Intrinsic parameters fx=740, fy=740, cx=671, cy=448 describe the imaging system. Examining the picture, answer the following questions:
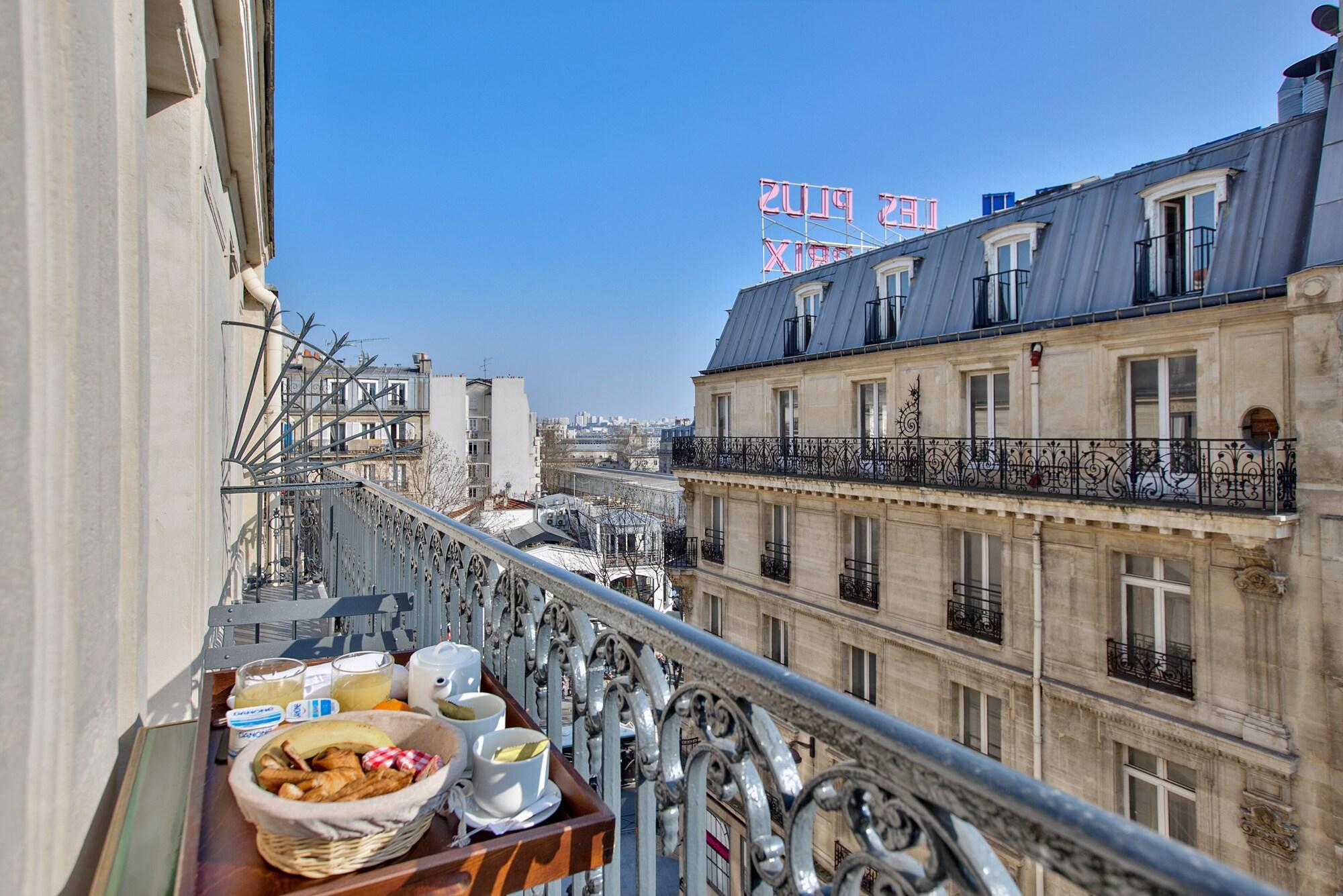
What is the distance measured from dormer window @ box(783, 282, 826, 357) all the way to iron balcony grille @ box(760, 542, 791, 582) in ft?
16.2

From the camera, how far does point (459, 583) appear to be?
321 centimetres

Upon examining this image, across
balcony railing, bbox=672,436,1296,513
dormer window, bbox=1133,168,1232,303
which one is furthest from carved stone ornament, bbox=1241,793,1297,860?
dormer window, bbox=1133,168,1232,303

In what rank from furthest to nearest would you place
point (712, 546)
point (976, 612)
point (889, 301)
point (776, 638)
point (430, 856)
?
point (712, 546)
point (776, 638)
point (889, 301)
point (976, 612)
point (430, 856)

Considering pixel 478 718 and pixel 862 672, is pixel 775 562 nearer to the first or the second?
pixel 862 672

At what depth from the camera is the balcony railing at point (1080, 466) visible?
10.0 metres

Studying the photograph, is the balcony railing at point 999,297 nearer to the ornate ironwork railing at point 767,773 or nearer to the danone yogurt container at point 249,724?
the ornate ironwork railing at point 767,773

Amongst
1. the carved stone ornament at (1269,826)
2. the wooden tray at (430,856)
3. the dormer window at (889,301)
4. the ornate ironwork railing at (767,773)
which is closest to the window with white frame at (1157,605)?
the carved stone ornament at (1269,826)

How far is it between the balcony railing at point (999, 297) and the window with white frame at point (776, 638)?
8546 millimetres

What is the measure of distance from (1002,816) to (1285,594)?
465 inches

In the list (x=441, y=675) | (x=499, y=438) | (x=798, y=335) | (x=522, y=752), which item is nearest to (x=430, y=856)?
(x=522, y=752)

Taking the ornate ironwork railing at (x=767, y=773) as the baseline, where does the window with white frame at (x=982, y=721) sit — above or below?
below

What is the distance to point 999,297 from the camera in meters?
14.4

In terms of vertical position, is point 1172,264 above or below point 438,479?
above

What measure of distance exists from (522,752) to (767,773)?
27.5 inches
